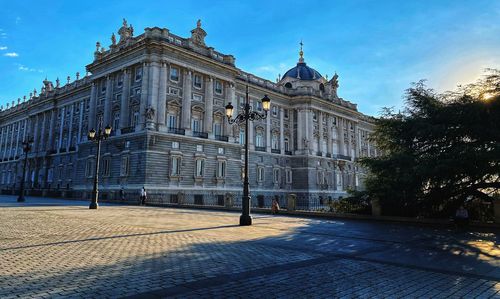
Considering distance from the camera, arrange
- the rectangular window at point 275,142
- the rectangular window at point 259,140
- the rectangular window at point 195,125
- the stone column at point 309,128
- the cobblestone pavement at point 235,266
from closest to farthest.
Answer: the cobblestone pavement at point 235,266 < the rectangular window at point 195,125 < the rectangular window at point 259,140 < the rectangular window at point 275,142 < the stone column at point 309,128

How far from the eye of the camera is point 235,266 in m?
6.88

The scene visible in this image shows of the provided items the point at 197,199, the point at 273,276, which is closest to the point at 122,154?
the point at 197,199

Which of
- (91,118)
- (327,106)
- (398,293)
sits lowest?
(398,293)

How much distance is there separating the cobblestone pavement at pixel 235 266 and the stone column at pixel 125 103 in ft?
95.8

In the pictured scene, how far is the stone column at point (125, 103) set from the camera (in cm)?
3941

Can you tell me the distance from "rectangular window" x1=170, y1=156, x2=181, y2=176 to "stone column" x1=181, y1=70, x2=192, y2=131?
150 inches

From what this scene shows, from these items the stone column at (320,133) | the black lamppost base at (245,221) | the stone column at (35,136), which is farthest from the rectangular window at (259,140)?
the black lamppost base at (245,221)

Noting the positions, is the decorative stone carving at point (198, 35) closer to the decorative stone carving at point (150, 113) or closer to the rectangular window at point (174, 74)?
the rectangular window at point (174, 74)

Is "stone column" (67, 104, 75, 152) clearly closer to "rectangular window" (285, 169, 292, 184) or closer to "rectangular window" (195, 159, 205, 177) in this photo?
"rectangular window" (195, 159, 205, 177)

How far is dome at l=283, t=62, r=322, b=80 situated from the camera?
65.0 metres

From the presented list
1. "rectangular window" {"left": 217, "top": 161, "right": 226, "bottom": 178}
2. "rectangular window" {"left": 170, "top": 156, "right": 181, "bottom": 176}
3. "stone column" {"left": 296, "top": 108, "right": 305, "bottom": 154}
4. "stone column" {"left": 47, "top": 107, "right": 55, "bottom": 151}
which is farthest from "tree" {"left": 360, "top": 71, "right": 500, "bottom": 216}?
"stone column" {"left": 47, "top": 107, "right": 55, "bottom": 151}

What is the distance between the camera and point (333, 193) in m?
61.4

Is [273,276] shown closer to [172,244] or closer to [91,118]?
[172,244]

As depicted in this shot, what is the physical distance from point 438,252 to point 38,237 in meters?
11.0
